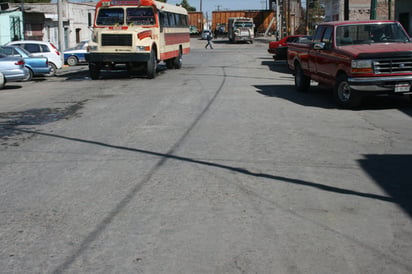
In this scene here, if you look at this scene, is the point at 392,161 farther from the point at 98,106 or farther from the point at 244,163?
the point at 98,106

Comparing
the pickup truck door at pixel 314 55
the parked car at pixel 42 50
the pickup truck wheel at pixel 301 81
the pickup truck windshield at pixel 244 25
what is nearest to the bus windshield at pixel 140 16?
the parked car at pixel 42 50

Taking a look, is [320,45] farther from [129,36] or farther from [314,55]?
[129,36]

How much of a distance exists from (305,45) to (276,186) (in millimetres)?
10358

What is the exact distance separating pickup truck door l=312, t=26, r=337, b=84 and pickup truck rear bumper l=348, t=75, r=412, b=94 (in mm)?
1190

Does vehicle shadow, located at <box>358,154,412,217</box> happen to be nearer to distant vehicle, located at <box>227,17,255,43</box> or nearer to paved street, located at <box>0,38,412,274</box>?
paved street, located at <box>0,38,412,274</box>

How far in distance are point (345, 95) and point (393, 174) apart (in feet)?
20.8

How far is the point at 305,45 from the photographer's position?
53.9 feet

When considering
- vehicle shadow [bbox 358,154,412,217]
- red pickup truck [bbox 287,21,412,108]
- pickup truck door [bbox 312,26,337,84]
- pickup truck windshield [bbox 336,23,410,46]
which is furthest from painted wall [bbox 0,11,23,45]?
vehicle shadow [bbox 358,154,412,217]

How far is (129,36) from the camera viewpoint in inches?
862

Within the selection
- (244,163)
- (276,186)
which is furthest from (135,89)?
(276,186)

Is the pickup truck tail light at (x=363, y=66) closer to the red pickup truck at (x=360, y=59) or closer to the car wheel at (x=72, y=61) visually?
the red pickup truck at (x=360, y=59)

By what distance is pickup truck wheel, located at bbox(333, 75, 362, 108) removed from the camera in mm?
12938

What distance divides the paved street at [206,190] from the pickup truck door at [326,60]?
1118mm

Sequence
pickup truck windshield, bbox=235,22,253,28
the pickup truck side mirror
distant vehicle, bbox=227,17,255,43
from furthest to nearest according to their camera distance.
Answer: pickup truck windshield, bbox=235,22,253,28 < distant vehicle, bbox=227,17,255,43 < the pickup truck side mirror
